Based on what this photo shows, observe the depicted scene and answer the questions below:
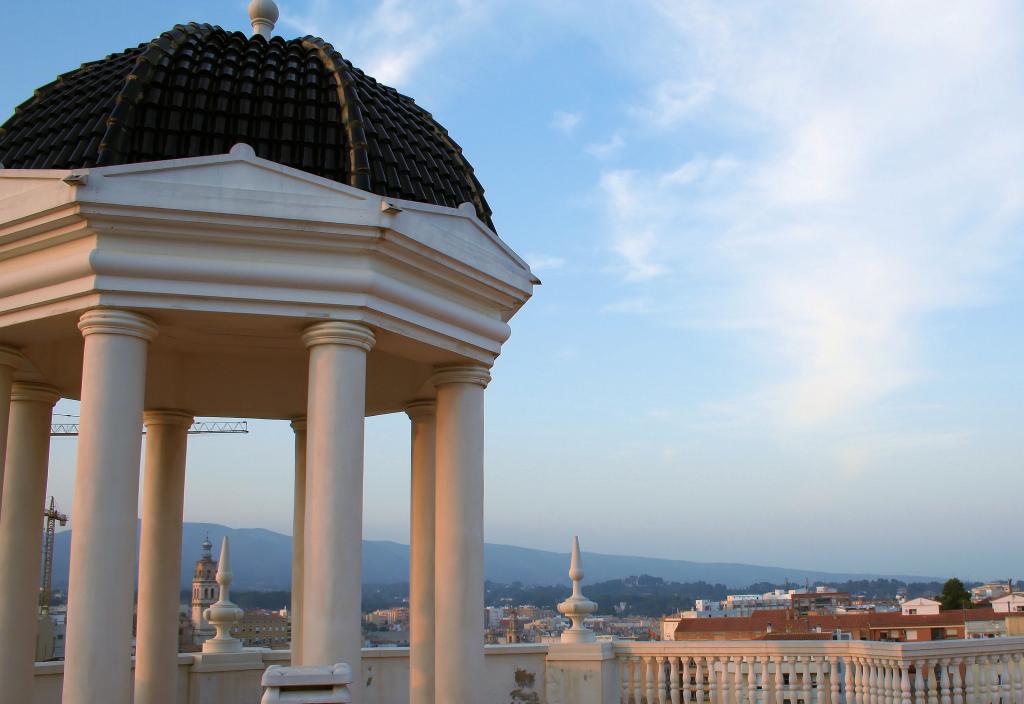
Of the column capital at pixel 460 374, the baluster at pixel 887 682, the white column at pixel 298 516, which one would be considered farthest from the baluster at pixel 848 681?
the white column at pixel 298 516

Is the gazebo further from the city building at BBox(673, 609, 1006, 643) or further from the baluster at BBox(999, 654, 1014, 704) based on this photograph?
the city building at BBox(673, 609, 1006, 643)

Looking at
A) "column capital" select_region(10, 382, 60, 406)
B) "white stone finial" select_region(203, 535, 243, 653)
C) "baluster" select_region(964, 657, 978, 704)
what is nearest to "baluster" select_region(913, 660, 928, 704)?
"baluster" select_region(964, 657, 978, 704)

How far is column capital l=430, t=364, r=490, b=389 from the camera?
15.0 m

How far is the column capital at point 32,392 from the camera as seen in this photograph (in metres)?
16.1

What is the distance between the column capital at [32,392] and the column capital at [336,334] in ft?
19.3

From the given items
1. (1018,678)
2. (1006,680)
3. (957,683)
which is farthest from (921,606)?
(957,683)

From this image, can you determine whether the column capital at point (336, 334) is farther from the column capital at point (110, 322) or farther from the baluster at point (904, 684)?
the baluster at point (904, 684)

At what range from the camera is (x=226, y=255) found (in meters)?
12.5

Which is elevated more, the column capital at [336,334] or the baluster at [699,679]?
the column capital at [336,334]

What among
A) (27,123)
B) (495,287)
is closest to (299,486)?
(495,287)

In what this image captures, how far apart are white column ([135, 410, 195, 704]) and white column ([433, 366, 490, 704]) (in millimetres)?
5991

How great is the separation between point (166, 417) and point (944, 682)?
1364 cm

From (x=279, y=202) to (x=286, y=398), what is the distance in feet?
22.5

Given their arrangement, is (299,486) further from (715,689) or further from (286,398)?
(715,689)
